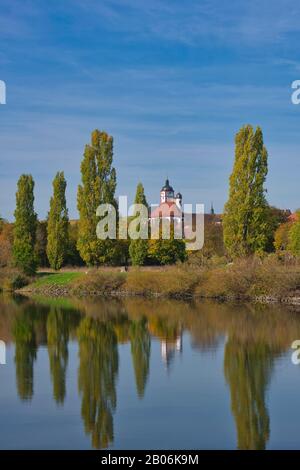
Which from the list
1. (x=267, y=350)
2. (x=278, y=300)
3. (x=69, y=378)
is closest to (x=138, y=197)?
(x=278, y=300)

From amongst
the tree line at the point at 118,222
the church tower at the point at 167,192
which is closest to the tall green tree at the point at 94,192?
the tree line at the point at 118,222

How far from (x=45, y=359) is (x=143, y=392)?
395cm

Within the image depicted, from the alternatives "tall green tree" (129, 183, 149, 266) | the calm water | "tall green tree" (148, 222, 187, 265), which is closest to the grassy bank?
"tall green tree" (129, 183, 149, 266)

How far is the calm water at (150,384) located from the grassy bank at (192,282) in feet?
24.8

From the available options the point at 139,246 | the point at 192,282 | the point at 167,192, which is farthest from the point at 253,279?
the point at 167,192

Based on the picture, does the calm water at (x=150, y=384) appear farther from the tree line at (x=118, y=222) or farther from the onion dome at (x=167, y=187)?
the onion dome at (x=167, y=187)

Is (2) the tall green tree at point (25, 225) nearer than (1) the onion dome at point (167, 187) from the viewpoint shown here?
Yes

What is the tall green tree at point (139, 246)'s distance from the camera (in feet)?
127

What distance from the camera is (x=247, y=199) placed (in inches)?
1230

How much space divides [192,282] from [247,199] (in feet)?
15.9

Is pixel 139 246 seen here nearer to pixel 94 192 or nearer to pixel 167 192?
pixel 94 192

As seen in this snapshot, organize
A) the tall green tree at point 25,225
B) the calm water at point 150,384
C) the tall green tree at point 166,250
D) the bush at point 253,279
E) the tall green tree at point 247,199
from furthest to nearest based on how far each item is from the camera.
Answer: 1. the tall green tree at point 166,250
2. the tall green tree at point 25,225
3. the tall green tree at point 247,199
4. the bush at point 253,279
5. the calm water at point 150,384

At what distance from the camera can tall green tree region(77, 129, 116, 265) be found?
36.9m

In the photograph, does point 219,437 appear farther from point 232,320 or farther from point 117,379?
point 232,320
